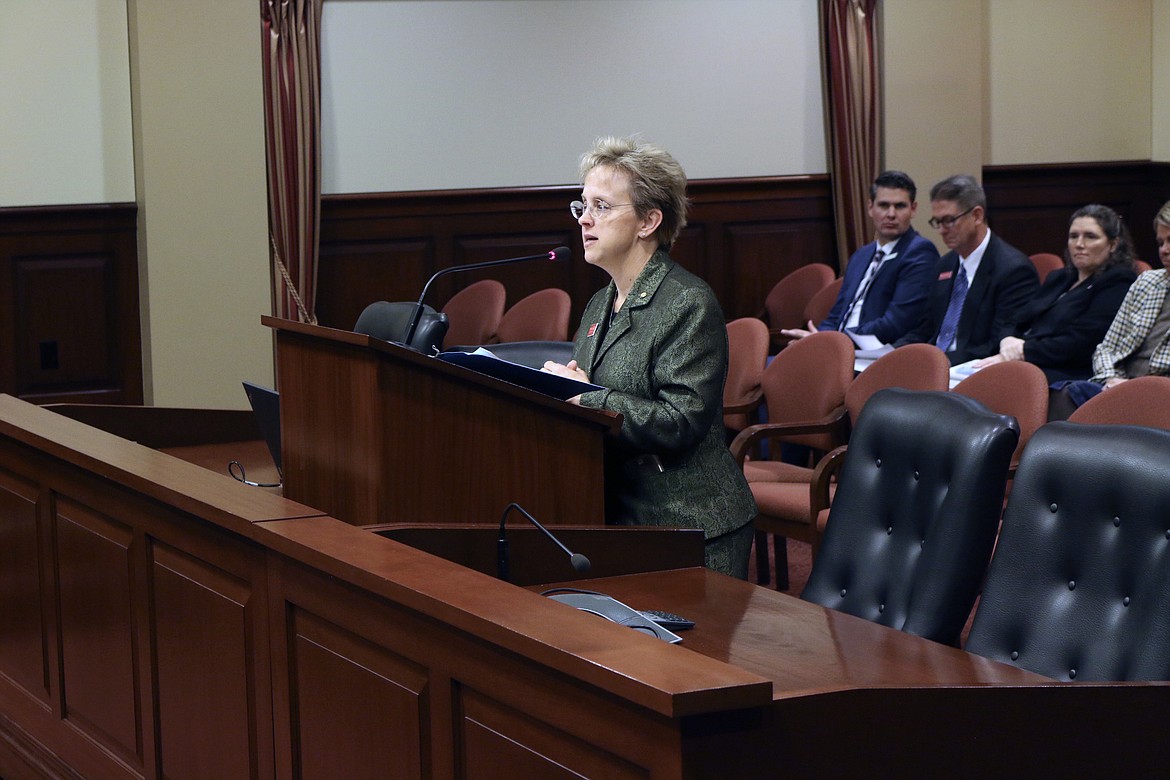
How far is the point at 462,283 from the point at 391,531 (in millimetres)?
5396

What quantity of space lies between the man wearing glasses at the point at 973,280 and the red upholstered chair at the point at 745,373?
110 cm

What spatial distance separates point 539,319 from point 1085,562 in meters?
4.33

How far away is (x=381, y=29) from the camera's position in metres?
7.16

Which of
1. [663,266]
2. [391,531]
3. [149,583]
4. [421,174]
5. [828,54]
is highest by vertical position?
[828,54]

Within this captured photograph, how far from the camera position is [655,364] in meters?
2.75

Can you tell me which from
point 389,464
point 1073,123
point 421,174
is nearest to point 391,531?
point 389,464

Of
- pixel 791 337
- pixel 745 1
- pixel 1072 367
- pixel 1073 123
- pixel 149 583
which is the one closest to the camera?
pixel 149 583

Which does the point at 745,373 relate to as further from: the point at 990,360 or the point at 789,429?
the point at 990,360

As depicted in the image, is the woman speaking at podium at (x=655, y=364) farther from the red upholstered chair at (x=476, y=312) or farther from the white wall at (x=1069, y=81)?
the white wall at (x=1069, y=81)

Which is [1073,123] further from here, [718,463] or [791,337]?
[718,463]

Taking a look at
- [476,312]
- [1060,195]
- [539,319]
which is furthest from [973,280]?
[1060,195]

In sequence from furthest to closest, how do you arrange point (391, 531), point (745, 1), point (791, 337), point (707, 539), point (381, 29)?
1. point (745, 1)
2. point (381, 29)
3. point (791, 337)
4. point (707, 539)
5. point (391, 531)

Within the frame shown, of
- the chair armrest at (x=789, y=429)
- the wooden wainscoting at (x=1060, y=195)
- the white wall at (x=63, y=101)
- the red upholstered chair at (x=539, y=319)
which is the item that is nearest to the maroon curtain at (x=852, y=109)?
the wooden wainscoting at (x=1060, y=195)

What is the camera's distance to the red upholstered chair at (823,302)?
6.97 metres
